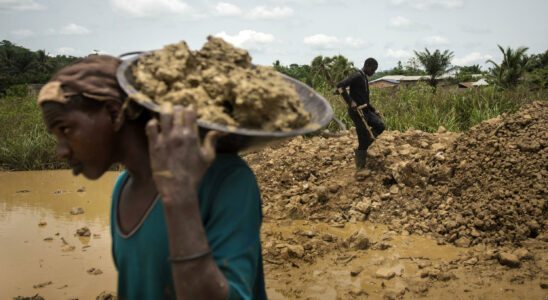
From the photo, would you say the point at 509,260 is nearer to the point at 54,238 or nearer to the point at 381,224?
the point at 381,224

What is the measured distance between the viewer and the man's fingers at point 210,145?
0.88 metres

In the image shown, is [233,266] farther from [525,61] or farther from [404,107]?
[525,61]

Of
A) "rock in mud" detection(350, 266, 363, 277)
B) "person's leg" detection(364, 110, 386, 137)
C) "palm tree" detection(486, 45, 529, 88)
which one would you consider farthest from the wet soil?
"palm tree" detection(486, 45, 529, 88)

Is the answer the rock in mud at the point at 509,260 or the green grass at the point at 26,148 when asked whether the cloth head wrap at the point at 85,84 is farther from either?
the green grass at the point at 26,148

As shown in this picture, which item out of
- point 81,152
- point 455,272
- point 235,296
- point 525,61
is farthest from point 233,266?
point 525,61

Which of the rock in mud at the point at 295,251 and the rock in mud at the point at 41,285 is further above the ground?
the rock in mud at the point at 295,251

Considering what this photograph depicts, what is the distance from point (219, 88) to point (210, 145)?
0.19 metres

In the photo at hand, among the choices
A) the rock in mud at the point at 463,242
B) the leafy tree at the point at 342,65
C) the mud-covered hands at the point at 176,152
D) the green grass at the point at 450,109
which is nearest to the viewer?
the mud-covered hands at the point at 176,152

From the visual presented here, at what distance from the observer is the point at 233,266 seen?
93 cm

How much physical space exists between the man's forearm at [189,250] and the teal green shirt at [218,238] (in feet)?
0.20

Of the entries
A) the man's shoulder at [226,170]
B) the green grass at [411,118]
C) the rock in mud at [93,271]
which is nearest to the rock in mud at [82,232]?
the rock in mud at [93,271]

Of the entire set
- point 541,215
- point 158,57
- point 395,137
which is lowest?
point 541,215

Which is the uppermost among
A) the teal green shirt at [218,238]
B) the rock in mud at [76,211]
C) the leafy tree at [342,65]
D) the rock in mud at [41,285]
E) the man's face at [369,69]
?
the leafy tree at [342,65]

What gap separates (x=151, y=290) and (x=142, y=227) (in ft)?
0.54
